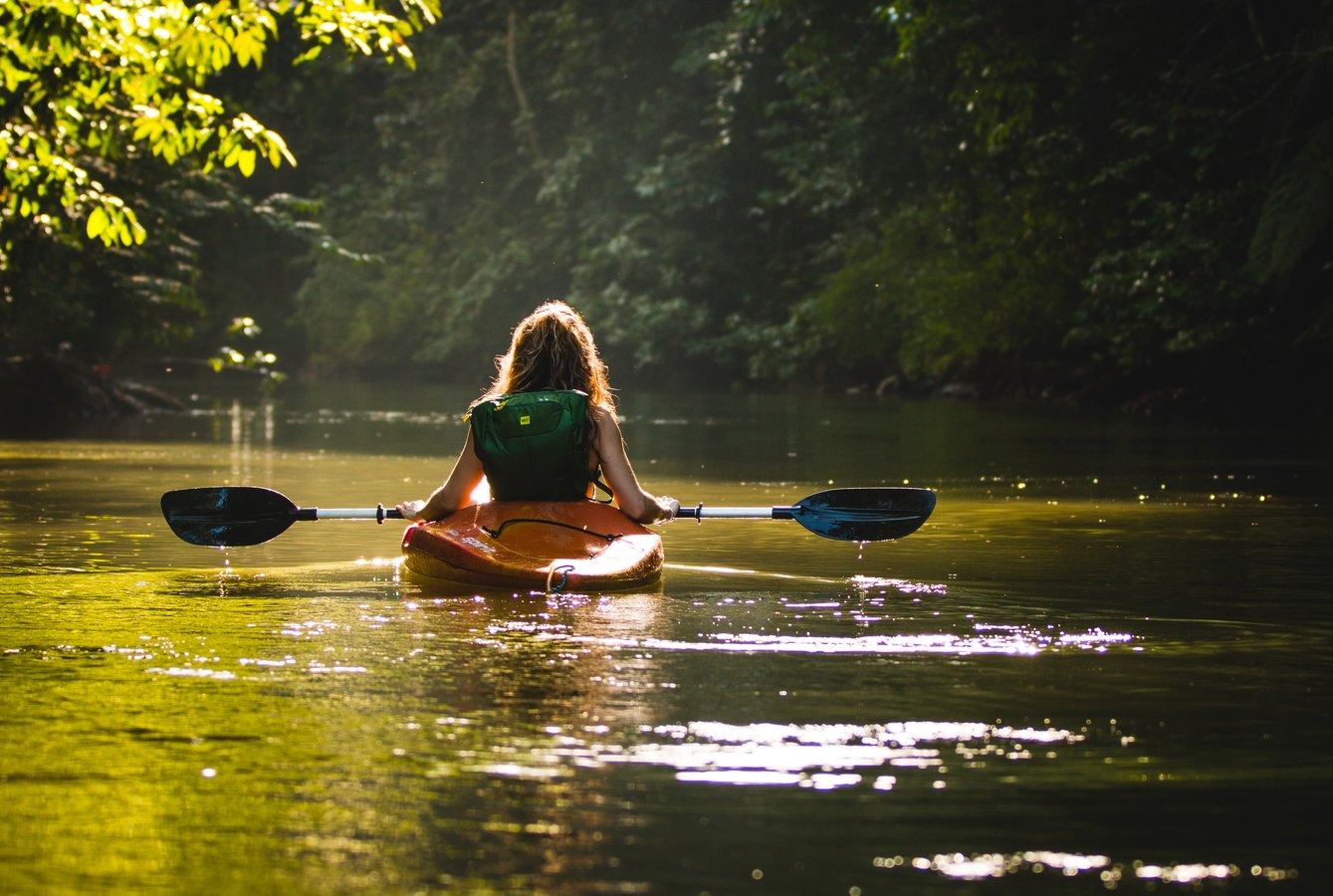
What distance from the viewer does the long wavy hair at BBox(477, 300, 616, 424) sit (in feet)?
31.1

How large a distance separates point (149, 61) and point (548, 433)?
4331 mm

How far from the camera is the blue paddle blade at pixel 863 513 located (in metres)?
10.1

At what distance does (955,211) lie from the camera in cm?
3881

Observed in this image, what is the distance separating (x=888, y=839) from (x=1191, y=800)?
0.80 meters

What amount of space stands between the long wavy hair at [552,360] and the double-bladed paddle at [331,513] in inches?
36.8

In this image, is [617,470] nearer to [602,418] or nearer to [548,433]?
[602,418]

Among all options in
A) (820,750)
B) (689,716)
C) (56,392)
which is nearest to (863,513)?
(689,716)

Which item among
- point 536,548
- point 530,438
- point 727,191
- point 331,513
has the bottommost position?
point 536,548

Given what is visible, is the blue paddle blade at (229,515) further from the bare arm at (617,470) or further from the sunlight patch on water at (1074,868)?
the sunlight patch on water at (1074,868)

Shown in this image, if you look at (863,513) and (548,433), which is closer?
(548,433)

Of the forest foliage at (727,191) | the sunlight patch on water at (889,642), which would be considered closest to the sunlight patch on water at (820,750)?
the sunlight patch on water at (889,642)

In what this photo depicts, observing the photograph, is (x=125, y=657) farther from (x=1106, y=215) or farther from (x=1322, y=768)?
(x=1106, y=215)

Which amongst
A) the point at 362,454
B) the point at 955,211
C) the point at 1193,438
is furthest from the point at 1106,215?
the point at 362,454

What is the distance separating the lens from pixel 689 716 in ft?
19.2
